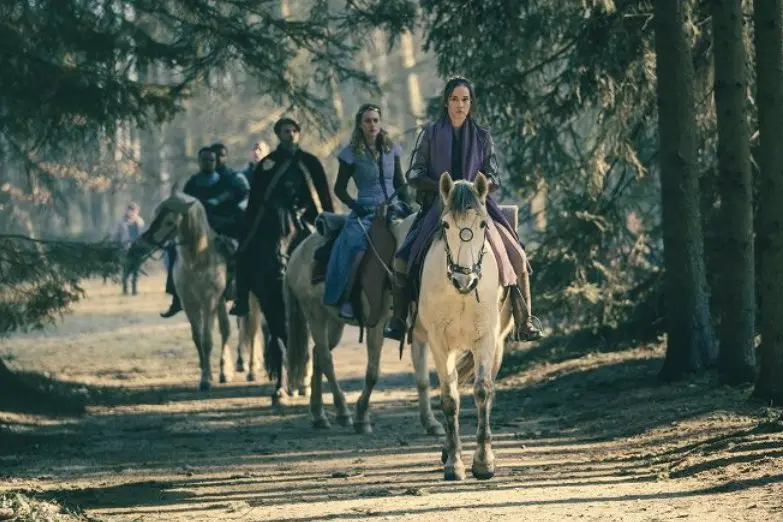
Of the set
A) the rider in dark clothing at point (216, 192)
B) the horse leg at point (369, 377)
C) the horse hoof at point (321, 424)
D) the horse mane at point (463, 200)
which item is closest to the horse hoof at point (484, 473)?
the horse mane at point (463, 200)

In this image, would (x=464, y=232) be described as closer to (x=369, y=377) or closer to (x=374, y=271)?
(x=374, y=271)

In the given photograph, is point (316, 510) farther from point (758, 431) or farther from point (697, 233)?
point (697, 233)

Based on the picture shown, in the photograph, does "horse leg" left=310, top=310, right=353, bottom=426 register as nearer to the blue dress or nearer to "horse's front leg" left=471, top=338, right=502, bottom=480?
the blue dress

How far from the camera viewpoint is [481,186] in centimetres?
1195

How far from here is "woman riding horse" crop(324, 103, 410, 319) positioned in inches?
633

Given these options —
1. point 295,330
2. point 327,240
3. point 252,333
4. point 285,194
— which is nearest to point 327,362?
point 295,330

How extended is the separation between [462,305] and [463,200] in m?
0.97

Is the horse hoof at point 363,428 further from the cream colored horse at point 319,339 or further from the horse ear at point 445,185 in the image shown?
the horse ear at point 445,185

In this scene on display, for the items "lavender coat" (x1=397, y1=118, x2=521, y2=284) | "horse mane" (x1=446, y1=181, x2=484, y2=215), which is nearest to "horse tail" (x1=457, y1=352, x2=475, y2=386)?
"lavender coat" (x1=397, y1=118, x2=521, y2=284)

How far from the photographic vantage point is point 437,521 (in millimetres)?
10281

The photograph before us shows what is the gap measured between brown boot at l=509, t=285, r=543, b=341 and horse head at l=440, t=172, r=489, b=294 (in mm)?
1341

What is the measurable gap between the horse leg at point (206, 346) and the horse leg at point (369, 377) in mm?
5933

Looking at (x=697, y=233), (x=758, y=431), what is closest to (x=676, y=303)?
(x=697, y=233)

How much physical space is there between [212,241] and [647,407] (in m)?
8.27
